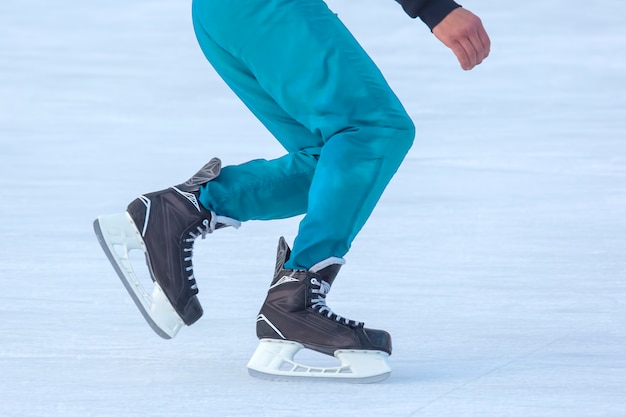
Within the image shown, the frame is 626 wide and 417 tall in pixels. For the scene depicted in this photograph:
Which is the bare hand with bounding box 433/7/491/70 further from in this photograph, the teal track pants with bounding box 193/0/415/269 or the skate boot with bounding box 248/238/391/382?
the skate boot with bounding box 248/238/391/382

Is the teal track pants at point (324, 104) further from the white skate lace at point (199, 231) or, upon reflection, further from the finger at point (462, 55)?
the finger at point (462, 55)

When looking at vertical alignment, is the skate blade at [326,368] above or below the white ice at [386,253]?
above

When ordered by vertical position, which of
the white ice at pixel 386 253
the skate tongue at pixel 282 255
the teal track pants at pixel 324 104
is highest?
the teal track pants at pixel 324 104

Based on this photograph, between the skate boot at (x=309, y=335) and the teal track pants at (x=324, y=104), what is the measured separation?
3 centimetres

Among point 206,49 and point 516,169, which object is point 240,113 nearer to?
point 516,169

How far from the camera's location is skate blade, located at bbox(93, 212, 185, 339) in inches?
79.2

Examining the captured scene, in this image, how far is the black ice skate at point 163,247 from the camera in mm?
2018

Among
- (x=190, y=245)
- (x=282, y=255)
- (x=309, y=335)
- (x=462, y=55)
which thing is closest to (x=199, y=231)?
(x=190, y=245)

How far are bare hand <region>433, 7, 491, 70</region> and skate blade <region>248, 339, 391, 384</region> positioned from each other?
0.46 metres

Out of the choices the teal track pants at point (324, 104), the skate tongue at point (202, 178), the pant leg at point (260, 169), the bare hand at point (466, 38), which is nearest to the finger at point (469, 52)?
the bare hand at point (466, 38)

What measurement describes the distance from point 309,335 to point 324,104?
0.35m

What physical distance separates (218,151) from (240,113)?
1.18m

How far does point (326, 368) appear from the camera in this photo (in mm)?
1947

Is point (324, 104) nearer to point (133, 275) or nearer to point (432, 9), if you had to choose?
point (432, 9)
